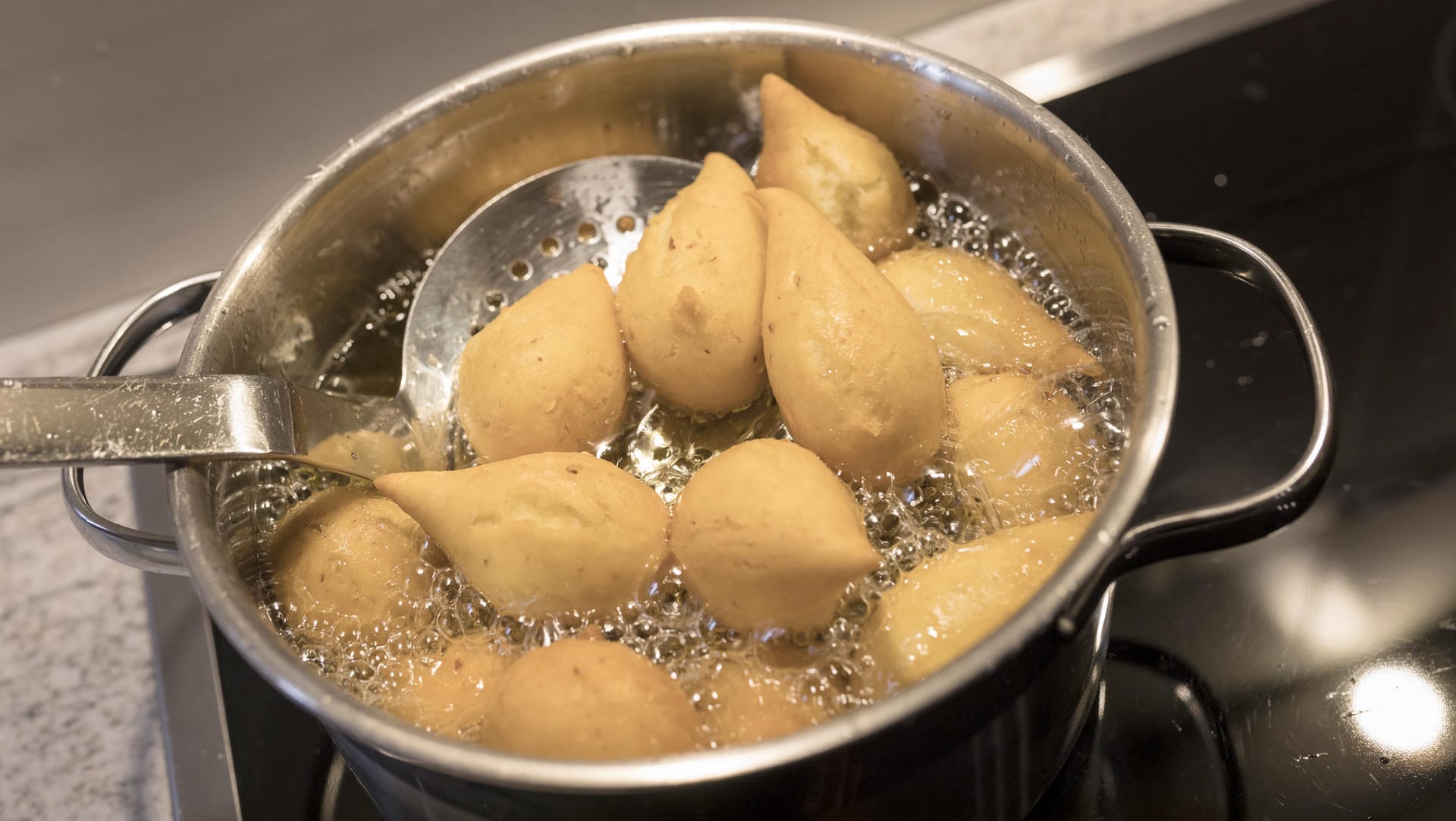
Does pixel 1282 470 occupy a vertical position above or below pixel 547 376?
below

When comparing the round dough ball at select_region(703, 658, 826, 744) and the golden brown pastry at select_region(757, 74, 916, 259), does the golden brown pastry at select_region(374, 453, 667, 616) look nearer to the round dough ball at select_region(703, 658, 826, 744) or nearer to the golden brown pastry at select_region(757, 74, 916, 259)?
the round dough ball at select_region(703, 658, 826, 744)

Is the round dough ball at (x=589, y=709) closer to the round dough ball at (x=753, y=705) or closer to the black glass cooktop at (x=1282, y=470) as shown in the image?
the round dough ball at (x=753, y=705)

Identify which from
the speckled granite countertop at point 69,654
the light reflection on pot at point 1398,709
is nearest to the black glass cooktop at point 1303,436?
the light reflection on pot at point 1398,709

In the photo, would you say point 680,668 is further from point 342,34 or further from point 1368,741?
point 342,34

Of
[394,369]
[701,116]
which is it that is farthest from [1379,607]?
[394,369]

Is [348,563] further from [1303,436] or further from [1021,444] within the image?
[1303,436]

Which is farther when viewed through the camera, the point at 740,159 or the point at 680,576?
the point at 740,159

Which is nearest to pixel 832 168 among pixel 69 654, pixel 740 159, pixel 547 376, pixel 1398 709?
pixel 740 159
